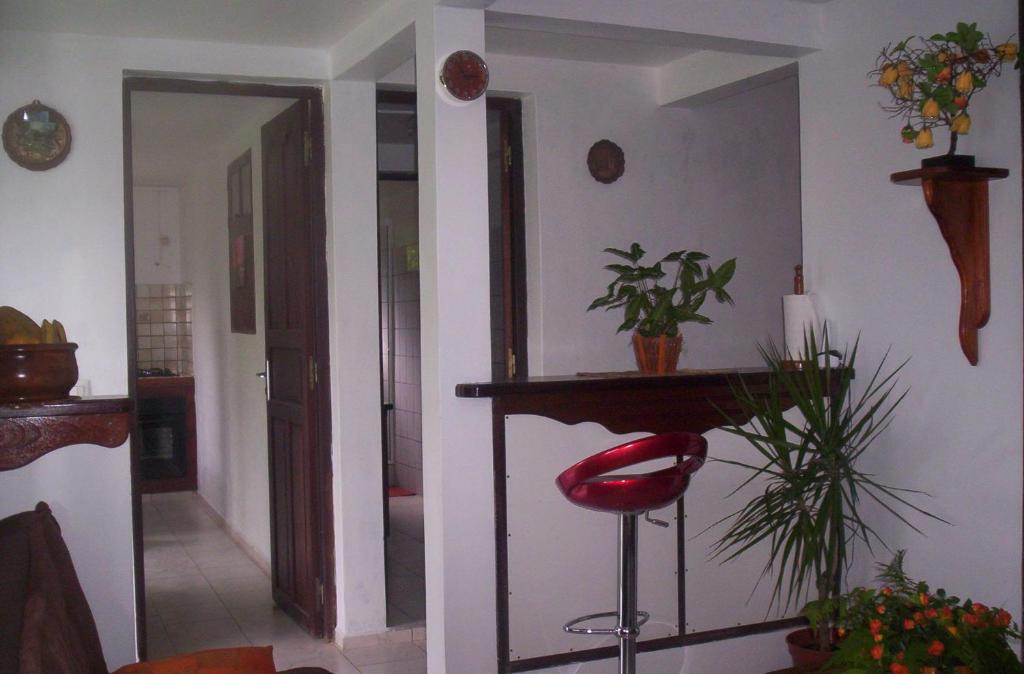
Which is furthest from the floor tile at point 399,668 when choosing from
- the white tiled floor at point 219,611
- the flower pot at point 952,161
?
the flower pot at point 952,161

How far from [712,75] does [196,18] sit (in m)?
2.16

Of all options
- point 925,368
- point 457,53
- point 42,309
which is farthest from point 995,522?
point 42,309

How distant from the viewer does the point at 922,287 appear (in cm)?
351

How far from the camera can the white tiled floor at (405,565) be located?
4.79m

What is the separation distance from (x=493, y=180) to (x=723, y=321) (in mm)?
1382

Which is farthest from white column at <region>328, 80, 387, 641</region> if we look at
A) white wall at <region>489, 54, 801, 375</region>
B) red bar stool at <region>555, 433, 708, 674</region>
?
red bar stool at <region>555, 433, 708, 674</region>

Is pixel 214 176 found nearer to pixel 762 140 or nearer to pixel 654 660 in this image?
pixel 762 140

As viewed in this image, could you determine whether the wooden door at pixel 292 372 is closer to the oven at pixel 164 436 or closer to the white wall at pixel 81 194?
the white wall at pixel 81 194

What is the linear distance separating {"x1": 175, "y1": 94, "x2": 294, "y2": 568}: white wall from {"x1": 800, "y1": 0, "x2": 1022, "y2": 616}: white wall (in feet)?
8.73

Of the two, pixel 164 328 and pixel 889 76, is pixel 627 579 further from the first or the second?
pixel 164 328

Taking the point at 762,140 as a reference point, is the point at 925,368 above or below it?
below

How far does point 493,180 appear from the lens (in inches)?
211

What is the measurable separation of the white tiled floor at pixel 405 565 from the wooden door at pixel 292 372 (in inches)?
17.5

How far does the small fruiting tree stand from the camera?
3.01 metres
